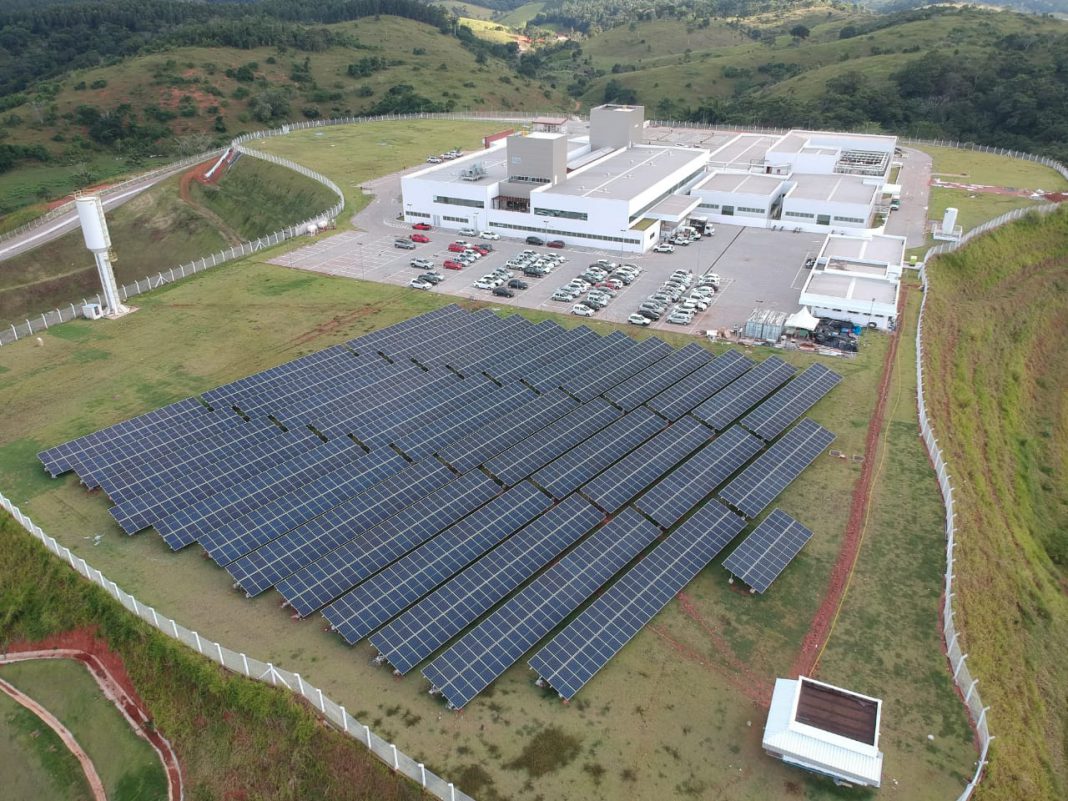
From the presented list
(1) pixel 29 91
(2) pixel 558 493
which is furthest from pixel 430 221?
(1) pixel 29 91

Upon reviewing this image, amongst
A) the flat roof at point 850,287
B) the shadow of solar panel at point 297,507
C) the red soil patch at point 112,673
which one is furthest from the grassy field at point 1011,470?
the red soil patch at point 112,673

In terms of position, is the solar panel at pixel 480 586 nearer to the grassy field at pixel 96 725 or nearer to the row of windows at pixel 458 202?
the grassy field at pixel 96 725

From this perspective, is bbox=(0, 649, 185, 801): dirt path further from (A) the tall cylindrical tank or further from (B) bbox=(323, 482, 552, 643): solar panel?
(A) the tall cylindrical tank

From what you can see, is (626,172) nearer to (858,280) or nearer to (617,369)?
(858,280)

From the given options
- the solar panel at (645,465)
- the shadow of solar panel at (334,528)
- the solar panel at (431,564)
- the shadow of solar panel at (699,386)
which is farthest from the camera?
the shadow of solar panel at (699,386)

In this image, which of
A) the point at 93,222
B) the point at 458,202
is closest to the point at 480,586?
the point at 93,222

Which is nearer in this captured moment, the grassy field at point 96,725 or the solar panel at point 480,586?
the grassy field at point 96,725

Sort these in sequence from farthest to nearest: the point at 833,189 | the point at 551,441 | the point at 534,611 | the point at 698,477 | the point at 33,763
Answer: the point at 833,189 → the point at 551,441 → the point at 698,477 → the point at 534,611 → the point at 33,763
